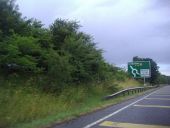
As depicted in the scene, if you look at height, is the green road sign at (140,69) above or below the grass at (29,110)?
above

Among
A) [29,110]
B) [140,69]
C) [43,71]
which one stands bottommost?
[29,110]

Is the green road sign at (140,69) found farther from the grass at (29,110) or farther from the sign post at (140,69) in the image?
the grass at (29,110)

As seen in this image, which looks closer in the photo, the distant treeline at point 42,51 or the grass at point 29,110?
the grass at point 29,110

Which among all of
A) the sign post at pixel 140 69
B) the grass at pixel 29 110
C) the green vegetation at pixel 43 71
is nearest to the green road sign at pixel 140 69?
the sign post at pixel 140 69

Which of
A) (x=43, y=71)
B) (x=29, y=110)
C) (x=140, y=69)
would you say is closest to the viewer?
(x=29, y=110)

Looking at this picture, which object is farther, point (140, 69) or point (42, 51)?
point (140, 69)

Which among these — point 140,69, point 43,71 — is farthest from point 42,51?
point 140,69

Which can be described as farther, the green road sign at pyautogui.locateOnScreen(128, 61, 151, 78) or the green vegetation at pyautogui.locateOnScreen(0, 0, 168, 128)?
the green road sign at pyautogui.locateOnScreen(128, 61, 151, 78)

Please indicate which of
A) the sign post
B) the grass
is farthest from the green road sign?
the grass

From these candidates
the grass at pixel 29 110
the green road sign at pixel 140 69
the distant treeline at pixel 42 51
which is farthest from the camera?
the green road sign at pixel 140 69

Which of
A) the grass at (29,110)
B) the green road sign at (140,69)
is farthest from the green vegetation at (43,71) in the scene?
the green road sign at (140,69)

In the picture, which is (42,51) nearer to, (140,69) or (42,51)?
(42,51)

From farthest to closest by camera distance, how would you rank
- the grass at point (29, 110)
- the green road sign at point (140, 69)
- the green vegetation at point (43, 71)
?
the green road sign at point (140, 69) < the green vegetation at point (43, 71) < the grass at point (29, 110)

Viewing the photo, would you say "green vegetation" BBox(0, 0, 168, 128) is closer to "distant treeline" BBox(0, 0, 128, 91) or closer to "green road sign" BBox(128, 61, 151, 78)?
"distant treeline" BBox(0, 0, 128, 91)
